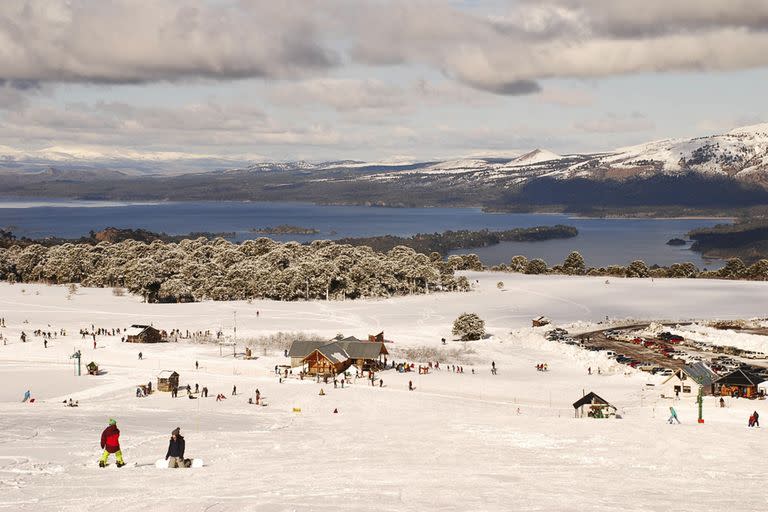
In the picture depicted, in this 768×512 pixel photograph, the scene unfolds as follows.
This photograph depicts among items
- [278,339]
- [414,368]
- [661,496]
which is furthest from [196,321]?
[661,496]

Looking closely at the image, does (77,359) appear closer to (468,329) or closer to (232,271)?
(468,329)

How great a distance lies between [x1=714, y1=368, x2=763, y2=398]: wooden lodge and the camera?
52.6 m

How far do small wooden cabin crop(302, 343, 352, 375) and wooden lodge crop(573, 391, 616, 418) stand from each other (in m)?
22.0

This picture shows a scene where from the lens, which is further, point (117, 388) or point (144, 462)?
point (117, 388)

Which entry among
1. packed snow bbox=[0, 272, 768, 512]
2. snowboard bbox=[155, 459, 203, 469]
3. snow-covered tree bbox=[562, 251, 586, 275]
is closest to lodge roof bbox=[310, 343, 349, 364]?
packed snow bbox=[0, 272, 768, 512]

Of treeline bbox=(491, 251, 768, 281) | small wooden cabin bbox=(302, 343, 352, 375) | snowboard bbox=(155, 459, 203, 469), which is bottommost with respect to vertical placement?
small wooden cabin bbox=(302, 343, 352, 375)

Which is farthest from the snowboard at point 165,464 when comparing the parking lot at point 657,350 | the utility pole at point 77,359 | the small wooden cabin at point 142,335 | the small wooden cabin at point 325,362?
the small wooden cabin at point 142,335

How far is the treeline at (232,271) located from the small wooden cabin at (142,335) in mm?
36885

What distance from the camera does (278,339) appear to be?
7969cm

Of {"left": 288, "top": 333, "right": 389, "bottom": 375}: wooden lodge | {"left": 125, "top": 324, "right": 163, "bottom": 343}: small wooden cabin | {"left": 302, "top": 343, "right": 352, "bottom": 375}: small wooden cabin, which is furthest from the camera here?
{"left": 125, "top": 324, "right": 163, "bottom": 343}: small wooden cabin

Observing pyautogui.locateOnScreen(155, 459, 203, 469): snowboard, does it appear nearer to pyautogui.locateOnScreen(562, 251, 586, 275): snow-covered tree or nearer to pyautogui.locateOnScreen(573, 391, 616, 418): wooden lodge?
pyautogui.locateOnScreen(573, 391, 616, 418): wooden lodge

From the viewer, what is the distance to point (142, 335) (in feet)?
244

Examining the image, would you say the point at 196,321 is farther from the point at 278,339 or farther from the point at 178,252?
the point at 178,252

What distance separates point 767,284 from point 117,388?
119m
